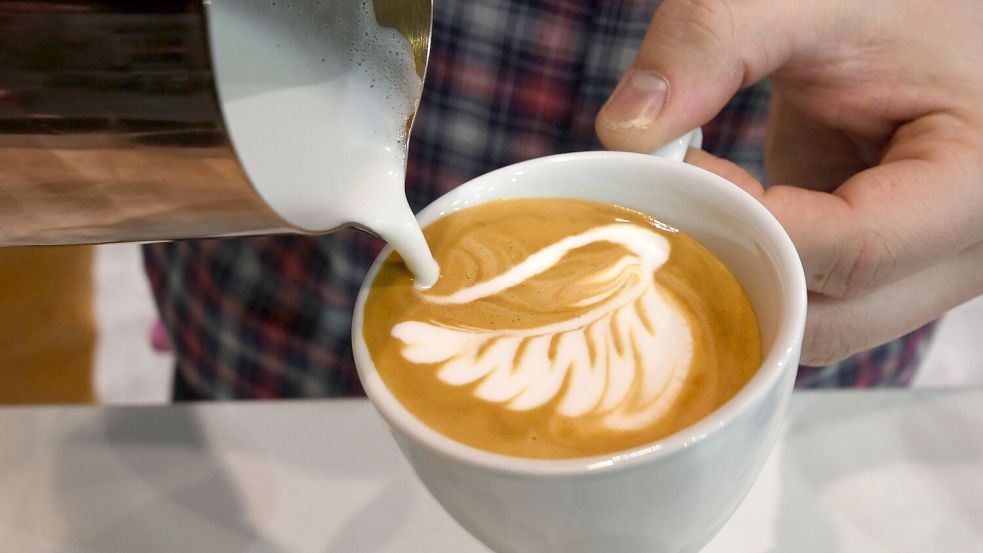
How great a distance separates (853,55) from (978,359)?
3.81ft

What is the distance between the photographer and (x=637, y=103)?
2.19 ft

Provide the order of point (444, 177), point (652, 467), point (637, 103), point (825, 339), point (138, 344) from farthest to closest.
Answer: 1. point (138, 344)
2. point (444, 177)
3. point (825, 339)
4. point (637, 103)
5. point (652, 467)

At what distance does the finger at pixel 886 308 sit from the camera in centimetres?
76

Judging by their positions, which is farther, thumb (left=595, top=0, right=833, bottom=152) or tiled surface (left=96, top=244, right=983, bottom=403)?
tiled surface (left=96, top=244, right=983, bottom=403)

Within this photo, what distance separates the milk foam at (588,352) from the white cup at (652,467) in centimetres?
5

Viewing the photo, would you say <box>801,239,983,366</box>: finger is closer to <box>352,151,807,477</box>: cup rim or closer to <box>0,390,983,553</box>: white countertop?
<box>0,390,983,553</box>: white countertop

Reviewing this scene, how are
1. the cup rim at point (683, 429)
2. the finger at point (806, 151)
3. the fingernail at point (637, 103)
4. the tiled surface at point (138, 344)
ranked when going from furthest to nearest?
the tiled surface at point (138, 344)
the finger at point (806, 151)
the fingernail at point (637, 103)
the cup rim at point (683, 429)

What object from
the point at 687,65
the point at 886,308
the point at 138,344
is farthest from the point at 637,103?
the point at 138,344

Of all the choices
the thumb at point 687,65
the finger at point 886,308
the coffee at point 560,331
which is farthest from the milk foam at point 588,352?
the finger at point 886,308

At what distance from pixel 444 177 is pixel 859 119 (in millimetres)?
466

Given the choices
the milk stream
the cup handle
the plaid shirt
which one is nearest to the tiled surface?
the plaid shirt

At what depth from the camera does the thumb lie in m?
0.67

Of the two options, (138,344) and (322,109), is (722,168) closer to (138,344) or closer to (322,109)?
(322,109)

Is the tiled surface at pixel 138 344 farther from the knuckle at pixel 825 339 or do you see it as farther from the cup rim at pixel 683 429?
the cup rim at pixel 683 429
